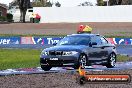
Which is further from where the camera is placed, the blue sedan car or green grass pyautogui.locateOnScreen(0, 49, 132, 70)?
green grass pyautogui.locateOnScreen(0, 49, 132, 70)

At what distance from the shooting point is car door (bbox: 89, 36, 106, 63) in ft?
63.7

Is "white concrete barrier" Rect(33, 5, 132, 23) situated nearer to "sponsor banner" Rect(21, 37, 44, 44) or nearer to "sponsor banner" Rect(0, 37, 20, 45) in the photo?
"sponsor banner" Rect(21, 37, 44, 44)

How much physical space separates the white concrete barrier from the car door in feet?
159

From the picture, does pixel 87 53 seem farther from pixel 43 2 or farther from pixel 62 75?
pixel 43 2

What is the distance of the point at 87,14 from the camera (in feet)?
236

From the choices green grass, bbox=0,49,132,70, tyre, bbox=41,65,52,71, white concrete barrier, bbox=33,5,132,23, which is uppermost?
tyre, bbox=41,65,52,71

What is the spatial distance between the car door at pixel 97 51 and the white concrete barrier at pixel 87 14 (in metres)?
48.5

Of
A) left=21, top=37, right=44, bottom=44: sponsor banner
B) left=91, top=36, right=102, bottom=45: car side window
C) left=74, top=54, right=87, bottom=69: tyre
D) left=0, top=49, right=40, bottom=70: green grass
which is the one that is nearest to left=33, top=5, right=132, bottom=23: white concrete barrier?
left=21, top=37, right=44, bottom=44: sponsor banner

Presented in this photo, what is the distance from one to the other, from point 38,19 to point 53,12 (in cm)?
372

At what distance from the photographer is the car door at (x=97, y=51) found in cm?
1942

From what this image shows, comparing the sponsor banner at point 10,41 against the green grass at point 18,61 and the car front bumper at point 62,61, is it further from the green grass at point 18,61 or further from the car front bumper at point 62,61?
the car front bumper at point 62,61

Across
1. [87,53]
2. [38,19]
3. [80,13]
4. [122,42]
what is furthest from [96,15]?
[87,53]

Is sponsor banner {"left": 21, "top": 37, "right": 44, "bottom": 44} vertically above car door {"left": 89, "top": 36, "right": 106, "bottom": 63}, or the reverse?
car door {"left": 89, "top": 36, "right": 106, "bottom": 63}

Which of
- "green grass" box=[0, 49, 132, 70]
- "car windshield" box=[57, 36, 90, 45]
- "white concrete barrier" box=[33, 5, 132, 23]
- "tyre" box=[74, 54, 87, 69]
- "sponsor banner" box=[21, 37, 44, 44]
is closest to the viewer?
"tyre" box=[74, 54, 87, 69]
